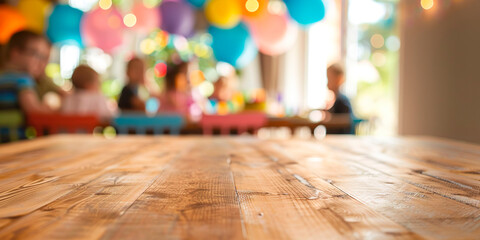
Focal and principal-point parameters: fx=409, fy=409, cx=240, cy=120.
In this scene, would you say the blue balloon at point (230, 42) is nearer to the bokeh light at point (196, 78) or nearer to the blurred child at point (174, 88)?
the blurred child at point (174, 88)

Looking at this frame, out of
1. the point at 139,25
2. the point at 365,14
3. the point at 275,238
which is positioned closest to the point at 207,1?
the point at 139,25

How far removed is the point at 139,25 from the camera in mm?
4008

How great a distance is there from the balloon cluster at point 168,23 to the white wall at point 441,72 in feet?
3.33

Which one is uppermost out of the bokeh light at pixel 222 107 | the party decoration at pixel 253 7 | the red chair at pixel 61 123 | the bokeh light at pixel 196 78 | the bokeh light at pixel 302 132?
the party decoration at pixel 253 7

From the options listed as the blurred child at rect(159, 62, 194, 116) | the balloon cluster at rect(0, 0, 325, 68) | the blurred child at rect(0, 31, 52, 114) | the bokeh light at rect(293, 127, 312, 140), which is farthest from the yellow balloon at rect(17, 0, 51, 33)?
the bokeh light at rect(293, 127, 312, 140)

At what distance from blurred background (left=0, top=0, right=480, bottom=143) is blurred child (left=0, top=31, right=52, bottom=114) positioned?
79 cm

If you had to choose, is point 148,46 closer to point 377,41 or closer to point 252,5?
point 252,5

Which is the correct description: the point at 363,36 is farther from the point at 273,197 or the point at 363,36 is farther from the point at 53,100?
the point at 273,197

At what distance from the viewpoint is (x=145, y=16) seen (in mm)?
3963

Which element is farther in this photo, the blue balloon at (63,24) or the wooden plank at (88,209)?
the blue balloon at (63,24)

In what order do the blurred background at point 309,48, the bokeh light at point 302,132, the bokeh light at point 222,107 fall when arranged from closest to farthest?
the bokeh light at point 302,132, the blurred background at point 309,48, the bokeh light at point 222,107

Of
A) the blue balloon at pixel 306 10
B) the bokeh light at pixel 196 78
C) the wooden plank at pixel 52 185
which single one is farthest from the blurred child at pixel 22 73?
the bokeh light at pixel 196 78

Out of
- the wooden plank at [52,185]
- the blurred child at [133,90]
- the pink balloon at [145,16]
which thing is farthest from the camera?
the pink balloon at [145,16]

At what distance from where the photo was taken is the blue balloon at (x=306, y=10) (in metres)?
3.30
